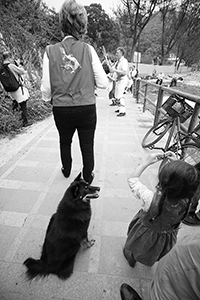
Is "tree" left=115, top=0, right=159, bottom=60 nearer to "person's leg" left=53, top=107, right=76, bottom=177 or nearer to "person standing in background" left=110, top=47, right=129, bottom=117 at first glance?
"person standing in background" left=110, top=47, right=129, bottom=117

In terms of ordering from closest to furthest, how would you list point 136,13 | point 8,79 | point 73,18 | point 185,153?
point 73,18
point 185,153
point 8,79
point 136,13

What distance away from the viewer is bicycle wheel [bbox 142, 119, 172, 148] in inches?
109

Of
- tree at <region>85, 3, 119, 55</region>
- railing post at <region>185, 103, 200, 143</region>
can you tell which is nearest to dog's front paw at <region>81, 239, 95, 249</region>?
railing post at <region>185, 103, 200, 143</region>

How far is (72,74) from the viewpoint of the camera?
151cm

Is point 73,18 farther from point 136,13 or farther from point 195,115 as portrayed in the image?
point 136,13

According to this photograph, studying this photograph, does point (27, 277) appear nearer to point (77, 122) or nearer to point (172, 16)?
point (77, 122)

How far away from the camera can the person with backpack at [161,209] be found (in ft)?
3.07

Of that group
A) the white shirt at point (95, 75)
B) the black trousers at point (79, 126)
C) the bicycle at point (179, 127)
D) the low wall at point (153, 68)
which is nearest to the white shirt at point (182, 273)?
the black trousers at point (79, 126)

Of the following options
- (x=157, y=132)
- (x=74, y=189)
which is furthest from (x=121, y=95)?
(x=74, y=189)

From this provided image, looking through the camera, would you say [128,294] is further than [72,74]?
No

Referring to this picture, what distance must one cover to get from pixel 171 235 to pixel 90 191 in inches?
28.5

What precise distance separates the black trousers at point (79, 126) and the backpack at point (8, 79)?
8.66ft

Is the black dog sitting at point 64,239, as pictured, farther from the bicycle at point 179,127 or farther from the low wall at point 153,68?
the low wall at point 153,68

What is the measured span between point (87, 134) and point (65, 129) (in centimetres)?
25
